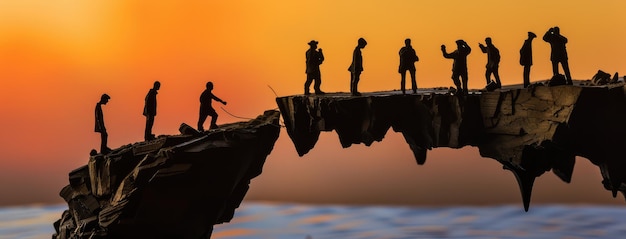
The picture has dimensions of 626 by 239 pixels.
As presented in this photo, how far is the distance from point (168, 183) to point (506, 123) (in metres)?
7.49

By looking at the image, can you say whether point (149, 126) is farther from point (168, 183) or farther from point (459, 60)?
point (459, 60)

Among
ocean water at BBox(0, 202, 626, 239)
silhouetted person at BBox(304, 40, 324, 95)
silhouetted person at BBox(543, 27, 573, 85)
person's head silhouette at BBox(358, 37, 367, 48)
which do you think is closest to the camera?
silhouetted person at BBox(543, 27, 573, 85)

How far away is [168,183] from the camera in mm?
16734

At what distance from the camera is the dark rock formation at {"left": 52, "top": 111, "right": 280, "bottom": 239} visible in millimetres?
16641

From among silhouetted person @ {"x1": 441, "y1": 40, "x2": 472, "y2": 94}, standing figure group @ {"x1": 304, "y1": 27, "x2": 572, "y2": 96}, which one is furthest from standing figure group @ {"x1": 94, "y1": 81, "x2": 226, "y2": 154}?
silhouetted person @ {"x1": 441, "y1": 40, "x2": 472, "y2": 94}

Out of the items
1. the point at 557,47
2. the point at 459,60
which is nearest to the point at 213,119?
the point at 459,60

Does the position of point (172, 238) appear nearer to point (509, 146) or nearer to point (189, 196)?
point (189, 196)

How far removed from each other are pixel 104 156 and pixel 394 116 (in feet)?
22.9

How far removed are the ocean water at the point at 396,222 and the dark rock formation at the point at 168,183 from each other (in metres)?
9.16

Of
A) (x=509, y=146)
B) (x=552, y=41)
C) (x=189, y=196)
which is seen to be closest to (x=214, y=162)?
(x=189, y=196)

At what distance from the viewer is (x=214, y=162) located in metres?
17.2

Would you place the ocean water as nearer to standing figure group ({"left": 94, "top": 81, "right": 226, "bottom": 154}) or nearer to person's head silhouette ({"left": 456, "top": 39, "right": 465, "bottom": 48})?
standing figure group ({"left": 94, "top": 81, "right": 226, "bottom": 154})

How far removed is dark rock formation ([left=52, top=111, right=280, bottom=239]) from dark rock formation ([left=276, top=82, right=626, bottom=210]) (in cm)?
163

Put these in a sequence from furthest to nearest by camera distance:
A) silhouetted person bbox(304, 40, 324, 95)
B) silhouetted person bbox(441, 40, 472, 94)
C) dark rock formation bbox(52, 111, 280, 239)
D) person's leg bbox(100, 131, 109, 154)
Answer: silhouetted person bbox(304, 40, 324, 95) → person's leg bbox(100, 131, 109, 154) → silhouetted person bbox(441, 40, 472, 94) → dark rock formation bbox(52, 111, 280, 239)
